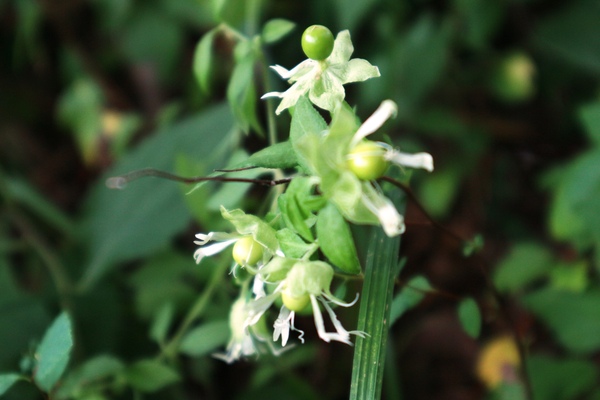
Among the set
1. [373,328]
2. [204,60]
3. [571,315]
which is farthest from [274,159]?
[571,315]

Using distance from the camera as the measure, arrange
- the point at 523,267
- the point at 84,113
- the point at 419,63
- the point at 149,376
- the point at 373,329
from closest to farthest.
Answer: the point at 373,329, the point at 149,376, the point at 523,267, the point at 419,63, the point at 84,113

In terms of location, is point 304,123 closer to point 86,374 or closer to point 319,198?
point 319,198

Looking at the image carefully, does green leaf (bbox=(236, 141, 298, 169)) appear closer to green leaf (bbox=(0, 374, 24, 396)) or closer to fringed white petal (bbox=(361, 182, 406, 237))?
fringed white petal (bbox=(361, 182, 406, 237))

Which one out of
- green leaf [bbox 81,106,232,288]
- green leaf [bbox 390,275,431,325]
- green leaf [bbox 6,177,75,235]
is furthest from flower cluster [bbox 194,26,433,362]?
green leaf [bbox 6,177,75,235]

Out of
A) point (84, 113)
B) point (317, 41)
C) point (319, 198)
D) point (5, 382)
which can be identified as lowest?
point (5, 382)

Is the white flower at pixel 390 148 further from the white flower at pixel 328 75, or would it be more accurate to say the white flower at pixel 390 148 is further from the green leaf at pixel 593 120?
the green leaf at pixel 593 120

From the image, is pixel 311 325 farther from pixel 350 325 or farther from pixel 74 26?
pixel 74 26

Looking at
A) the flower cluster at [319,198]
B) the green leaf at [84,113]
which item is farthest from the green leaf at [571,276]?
the green leaf at [84,113]

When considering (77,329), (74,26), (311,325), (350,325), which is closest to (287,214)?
(350,325)
